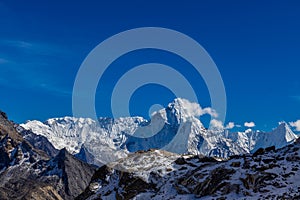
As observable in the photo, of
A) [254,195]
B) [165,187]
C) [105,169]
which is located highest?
[105,169]

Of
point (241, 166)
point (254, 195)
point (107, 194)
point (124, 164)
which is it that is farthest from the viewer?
point (124, 164)

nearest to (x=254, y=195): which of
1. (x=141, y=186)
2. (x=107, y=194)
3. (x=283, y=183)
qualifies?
(x=283, y=183)

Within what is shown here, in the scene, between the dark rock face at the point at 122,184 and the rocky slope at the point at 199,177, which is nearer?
the rocky slope at the point at 199,177

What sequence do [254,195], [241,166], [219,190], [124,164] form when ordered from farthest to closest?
[124,164], [241,166], [219,190], [254,195]

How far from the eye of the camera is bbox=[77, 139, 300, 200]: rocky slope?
6794cm

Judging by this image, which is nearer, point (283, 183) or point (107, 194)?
point (283, 183)

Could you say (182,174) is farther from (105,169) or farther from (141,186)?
(105,169)

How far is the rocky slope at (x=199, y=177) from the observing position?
67938mm

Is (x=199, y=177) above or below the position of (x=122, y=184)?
below

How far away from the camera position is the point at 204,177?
79.6 m

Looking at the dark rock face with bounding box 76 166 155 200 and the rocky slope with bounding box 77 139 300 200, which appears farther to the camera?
the dark rock face with bounding box 76 166 155 200

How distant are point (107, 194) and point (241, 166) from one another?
3252 cm

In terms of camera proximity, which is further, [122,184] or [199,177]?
[122,184]

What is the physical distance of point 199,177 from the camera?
80.8 metres
